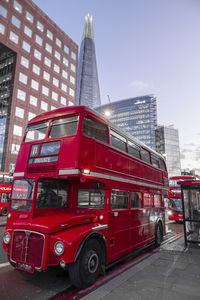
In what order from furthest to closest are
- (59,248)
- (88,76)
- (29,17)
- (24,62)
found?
(88,76), (29,17), (24,62), (59,248)

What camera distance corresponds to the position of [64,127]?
5.14 m

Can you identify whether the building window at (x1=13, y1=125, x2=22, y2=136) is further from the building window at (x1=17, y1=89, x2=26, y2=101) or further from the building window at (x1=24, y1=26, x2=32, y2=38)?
the building window at (x1=24, y1=26, x2=32, y2=38)

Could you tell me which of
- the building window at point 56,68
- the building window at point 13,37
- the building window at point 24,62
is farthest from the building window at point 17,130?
the building window at point 56,68

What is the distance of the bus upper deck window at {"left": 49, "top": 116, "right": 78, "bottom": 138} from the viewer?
196 inches

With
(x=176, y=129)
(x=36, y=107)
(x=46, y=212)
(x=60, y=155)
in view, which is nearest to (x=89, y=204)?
(x=46, y=212)

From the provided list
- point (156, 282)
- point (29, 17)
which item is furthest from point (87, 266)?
point (29, 17)

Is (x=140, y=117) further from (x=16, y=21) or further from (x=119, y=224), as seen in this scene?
(x=119, y=224)

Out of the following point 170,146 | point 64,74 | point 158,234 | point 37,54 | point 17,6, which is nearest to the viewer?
point 158,234

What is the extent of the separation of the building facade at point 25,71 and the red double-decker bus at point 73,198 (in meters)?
27.6

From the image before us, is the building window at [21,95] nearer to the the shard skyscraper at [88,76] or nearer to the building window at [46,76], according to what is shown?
the building window at [46,76]

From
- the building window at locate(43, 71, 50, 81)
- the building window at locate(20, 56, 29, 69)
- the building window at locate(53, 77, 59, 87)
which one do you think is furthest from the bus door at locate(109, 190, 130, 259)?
the building window at locate(53, 77, 59, 87)

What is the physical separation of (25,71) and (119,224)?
131 feet

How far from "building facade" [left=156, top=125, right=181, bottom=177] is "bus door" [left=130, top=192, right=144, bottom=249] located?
8131cm

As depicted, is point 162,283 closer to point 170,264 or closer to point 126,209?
point 170,264
